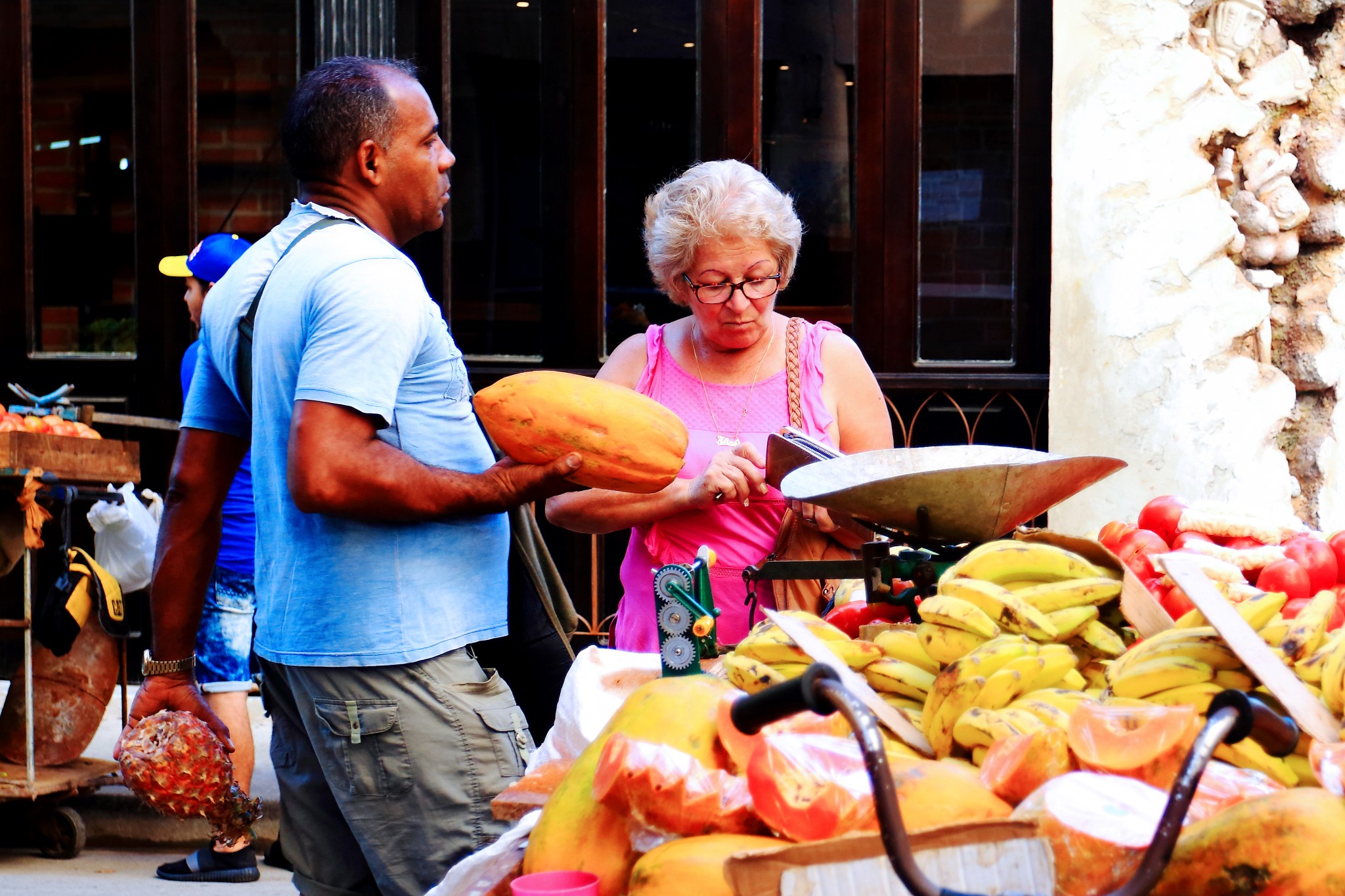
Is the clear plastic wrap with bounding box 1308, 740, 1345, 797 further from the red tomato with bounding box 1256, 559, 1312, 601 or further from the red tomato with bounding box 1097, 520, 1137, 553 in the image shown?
the red tomato with bounding box 1097, 520, 1137, 553

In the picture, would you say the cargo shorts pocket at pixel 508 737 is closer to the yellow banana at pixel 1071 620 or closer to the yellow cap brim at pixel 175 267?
the yellow banana at pixel 1071 620

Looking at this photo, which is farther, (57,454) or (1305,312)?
(1305,312)

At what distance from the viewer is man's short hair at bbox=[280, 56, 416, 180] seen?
2.17m

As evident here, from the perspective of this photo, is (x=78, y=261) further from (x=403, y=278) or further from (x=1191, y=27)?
(x=1191, y=27)

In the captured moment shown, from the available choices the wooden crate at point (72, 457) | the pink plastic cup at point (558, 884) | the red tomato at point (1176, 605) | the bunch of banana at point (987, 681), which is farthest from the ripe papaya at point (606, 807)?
the wooden crate at point (72, 457)

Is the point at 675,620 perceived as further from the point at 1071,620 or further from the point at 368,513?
the point at 1071,620

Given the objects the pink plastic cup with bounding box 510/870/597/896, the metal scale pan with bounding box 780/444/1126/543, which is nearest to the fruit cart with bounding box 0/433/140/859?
the metal scale pan with bounding box 780/444/1126/543

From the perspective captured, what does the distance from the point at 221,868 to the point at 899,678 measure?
314 cm

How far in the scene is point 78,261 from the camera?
500 cm

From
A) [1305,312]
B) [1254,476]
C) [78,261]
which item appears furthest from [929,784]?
[78,261]

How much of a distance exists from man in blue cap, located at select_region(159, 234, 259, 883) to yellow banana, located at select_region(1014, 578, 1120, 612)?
3082mm

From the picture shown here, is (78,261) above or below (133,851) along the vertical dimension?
above

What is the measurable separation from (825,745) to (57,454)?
3422mm

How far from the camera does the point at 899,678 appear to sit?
1469mm
